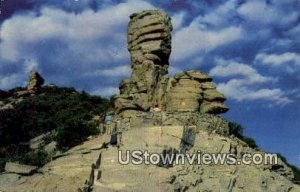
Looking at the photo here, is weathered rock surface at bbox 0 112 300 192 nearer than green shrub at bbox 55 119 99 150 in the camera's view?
Yes

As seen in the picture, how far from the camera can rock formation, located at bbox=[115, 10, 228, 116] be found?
47.7m

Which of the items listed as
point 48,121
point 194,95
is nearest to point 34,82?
point 48,121

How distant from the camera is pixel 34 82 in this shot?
89625 millimetres

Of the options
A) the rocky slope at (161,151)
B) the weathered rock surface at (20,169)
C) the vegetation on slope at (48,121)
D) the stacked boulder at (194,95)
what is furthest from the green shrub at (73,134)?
the stacked boulder at (194,95)

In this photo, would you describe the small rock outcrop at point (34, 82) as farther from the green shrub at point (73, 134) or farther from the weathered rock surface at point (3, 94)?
the green shrub at point (73, 134)

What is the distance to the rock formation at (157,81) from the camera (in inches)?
1879

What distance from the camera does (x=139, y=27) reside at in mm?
53375

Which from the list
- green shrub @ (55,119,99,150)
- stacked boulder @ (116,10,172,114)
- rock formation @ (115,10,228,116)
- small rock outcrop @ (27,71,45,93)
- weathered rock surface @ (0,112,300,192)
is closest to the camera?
weathered rock surface @ (0,112,300,192)

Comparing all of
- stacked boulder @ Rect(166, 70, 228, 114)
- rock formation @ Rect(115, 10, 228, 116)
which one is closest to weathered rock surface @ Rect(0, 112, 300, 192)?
stacked boulder @ Rect(166, 70, 228, 114)

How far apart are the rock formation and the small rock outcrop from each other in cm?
3801

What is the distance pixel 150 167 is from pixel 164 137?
2684 mm

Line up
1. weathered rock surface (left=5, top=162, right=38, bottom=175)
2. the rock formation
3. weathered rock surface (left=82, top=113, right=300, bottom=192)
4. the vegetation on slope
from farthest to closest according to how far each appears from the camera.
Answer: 1. the rock formation
2. the vegetation on slope
3. weathered rock surface (left=5, top=162, right=38, bottom=175)
4. weathered rock surface (left=82, top=113, right=300, bottom=192)

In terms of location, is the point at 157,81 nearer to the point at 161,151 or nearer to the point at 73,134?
the point at 73,134

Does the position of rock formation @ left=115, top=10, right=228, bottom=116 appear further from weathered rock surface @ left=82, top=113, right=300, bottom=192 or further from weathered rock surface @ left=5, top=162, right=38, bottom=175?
weathered rock surface @ left=5, top=162, right=38, bottom=175
